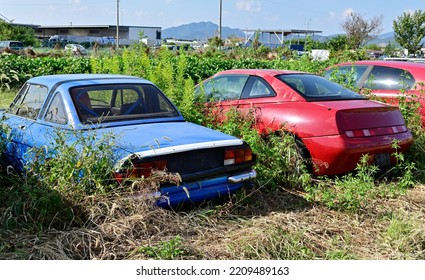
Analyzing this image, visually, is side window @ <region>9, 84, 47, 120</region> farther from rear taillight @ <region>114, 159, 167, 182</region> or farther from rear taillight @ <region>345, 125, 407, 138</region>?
rear taillight @ <region>345, 125, 407, 138</region>

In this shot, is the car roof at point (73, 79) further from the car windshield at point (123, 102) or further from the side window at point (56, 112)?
the side window at point (56, 112)

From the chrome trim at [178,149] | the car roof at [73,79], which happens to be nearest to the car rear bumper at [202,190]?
the chrome trim at [178,149]

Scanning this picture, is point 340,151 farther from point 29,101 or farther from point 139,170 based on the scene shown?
point 29,101

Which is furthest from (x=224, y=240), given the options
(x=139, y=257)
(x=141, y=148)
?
(x=141, y=148)

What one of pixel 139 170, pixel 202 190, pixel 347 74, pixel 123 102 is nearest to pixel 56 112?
pixel 123 102

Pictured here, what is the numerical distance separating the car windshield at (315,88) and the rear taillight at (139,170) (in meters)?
2.90

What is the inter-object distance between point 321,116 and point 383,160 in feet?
3.25

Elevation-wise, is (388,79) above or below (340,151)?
above

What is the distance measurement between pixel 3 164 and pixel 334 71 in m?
5.69

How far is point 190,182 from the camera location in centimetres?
441

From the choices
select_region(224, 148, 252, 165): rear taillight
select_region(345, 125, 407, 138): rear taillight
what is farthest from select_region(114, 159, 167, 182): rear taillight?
select_region(345, 125, 407, 138): rear taillight

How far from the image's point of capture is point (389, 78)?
855 cm

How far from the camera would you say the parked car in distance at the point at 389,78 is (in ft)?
26.3
